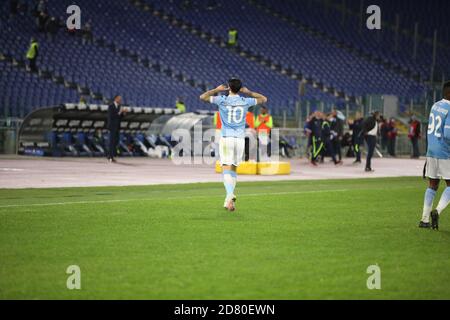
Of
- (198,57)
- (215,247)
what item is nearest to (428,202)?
(215,247)

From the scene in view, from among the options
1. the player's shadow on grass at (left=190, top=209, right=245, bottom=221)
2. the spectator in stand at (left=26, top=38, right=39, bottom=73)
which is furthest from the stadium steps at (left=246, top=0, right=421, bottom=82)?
the player's shadow on grass at (left=190, top=209, right=245, bottom=221)

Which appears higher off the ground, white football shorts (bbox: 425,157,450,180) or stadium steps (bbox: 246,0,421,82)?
stadium steps (bbox: 246,0,421,82)

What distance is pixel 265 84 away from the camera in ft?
156

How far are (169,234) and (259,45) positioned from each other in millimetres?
40911

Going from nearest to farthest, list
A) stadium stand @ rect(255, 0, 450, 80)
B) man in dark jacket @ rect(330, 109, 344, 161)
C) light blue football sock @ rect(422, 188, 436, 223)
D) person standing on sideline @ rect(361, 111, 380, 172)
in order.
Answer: light blue football sock @ rect(422, 188, 436, 223) → person standing on sideline @ rect(361, 111, 380, 172) → man in dark jacket @ rect(330, 109, 344, 161) → stadium stand @ rect(255, 0, 450, 80)

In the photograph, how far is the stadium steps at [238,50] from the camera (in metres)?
49.5

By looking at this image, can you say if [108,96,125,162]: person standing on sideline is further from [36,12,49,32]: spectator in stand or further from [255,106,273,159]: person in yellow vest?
[36,12,49,32]: spectator in stand

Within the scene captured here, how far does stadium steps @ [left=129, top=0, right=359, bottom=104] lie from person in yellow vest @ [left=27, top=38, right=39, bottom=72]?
11296 millimetres

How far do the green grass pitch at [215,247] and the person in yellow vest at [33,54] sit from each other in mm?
21622

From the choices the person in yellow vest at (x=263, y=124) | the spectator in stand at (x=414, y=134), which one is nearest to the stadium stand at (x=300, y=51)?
the spectator in stand at (x=414, y=134)

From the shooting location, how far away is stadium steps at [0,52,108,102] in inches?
1547

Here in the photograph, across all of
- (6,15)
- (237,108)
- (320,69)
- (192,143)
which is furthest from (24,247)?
(320,69)

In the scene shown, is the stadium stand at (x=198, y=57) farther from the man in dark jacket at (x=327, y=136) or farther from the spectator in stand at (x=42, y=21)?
the man in dark jacket at (x=327, y=136)

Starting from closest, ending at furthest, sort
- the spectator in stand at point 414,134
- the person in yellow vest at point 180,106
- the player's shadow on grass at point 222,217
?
the player's shadow on grass at point 222,217, the person in yellow vest at point 180,106, the spectator in stand at point 414,134
